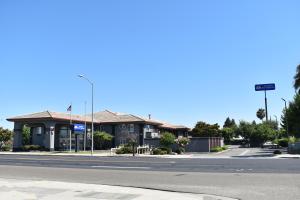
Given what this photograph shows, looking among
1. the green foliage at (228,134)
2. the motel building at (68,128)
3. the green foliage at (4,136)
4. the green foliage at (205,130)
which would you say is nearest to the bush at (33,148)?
the motel building at (68,128)

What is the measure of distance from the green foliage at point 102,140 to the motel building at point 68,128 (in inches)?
47.3

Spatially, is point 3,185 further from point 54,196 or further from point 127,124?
point 127,124

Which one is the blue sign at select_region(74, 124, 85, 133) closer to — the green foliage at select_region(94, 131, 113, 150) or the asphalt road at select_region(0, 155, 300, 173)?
the green foliage at select_region(94, 131, 113, 150)

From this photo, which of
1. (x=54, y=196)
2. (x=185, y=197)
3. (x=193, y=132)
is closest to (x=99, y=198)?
(x=54, y=196)

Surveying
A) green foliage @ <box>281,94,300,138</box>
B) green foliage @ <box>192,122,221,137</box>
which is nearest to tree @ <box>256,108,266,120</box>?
green foliage @ <box>192,122,221,137</box>

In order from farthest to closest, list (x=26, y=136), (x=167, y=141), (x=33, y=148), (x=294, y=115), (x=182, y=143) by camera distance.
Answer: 1. (x=26, y=136)
2. (x=33, y=148)
3. (x=294, y=115)
4. (x=182, y=143)
5. (x=167, y=141)

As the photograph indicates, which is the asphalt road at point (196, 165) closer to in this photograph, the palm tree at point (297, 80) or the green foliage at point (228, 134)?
the palm tree at point (297, 80)

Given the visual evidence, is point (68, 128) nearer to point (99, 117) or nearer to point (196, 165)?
point (99, 117)

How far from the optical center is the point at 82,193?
13.9 m

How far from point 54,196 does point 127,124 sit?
193 feet

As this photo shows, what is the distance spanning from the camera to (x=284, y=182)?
16234 millimetres

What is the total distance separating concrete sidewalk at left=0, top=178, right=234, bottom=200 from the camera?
12.9m

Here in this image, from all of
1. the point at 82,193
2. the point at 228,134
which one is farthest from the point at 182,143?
the point at 228,134

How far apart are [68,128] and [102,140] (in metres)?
6.05
